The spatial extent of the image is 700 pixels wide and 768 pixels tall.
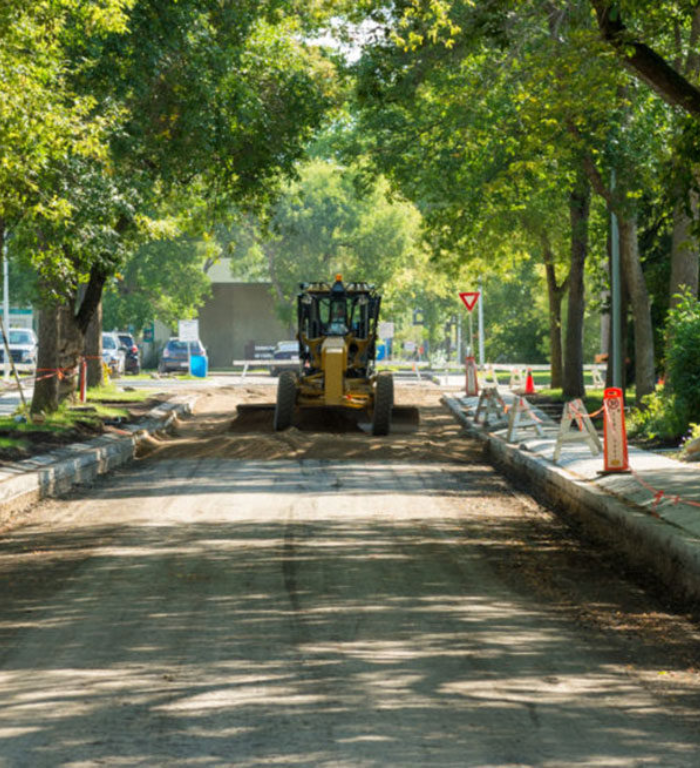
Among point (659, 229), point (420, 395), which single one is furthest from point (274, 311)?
point (659, 229)

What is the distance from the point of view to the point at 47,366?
26.9 m

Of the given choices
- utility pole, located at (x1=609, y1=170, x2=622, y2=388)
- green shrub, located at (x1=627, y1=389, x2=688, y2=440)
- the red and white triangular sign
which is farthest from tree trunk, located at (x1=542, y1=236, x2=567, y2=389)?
green shrub, located at (x1=627, y1=389, x2=688, y2=440)

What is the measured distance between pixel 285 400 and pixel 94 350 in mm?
14900

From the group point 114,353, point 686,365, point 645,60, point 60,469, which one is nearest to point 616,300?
point 686,365

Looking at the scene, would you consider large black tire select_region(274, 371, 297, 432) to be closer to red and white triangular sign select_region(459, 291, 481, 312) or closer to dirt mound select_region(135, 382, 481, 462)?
dirt mound select_region(135, 382, 481, 462)

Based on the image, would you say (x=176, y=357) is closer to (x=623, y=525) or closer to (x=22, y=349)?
(x=22, y=349)

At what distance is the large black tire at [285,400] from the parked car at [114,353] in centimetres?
2900

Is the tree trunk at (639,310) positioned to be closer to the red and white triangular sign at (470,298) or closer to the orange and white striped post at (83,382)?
the red and white triangular sign at (470,298)

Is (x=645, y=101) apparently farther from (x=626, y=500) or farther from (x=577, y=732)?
(x=577, y=732)

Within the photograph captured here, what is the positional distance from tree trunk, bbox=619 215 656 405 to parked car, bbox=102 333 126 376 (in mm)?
30062

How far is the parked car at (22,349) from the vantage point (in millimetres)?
53647

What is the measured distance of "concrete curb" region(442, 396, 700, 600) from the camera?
10.5 metres

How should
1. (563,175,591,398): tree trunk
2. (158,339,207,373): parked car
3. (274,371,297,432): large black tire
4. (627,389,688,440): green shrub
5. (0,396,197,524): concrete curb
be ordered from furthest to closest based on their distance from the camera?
(158,339,207,373): parked car, (563,175,591,398): tree trunk, (274,371,297,432): large black tire, (627,389,688,440): green shrub, (0,396,197,524): concrete curb

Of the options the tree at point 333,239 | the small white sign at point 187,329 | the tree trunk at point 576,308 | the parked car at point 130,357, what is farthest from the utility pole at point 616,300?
the tree at point 333,239
